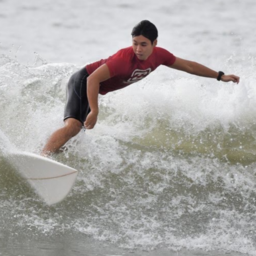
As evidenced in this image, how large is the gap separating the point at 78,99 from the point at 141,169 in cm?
81

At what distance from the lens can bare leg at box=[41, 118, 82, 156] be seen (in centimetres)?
515

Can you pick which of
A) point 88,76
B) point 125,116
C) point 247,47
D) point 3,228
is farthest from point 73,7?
point 3,228

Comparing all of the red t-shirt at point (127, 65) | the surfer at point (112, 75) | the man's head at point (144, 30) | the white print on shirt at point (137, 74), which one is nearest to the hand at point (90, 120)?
the surfer at point (112, 75)

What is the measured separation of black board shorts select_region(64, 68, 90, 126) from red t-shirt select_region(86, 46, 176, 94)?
0.17m

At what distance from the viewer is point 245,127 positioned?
6574 millimetres

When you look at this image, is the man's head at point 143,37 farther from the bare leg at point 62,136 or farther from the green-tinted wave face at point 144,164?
the green-tinted wave face at point 144,164

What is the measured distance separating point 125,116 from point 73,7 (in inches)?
309

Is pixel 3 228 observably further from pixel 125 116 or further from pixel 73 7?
pixel 73 7

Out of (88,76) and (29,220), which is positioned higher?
(88,76)

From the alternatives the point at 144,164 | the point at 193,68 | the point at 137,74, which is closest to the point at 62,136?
the point at 137,74

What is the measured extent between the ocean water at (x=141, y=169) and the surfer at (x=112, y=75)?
1.13 ft

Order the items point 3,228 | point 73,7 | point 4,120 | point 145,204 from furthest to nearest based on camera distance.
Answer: point 73,7 → point 4,120 → point 145,204 → point 3,228

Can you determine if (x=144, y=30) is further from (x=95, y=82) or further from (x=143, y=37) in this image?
(x=95, y=82)

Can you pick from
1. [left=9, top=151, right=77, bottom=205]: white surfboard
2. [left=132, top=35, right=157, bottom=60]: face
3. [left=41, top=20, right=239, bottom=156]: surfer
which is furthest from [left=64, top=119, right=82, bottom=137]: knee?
[left=132, top=35, right=157, bottom=60]: face
